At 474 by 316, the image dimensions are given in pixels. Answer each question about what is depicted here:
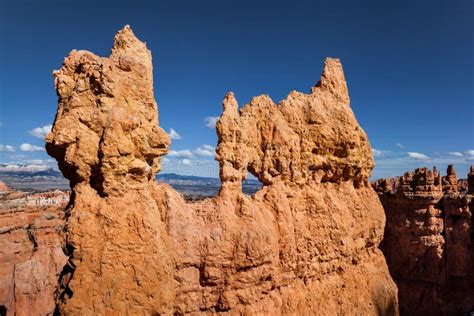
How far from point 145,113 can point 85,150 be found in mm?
1527

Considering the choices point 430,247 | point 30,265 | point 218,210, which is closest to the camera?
point 218,210

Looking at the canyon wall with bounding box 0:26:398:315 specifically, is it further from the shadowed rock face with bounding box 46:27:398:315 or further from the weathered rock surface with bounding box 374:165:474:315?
the weathered rock surface with bounding box 374:165:474:315

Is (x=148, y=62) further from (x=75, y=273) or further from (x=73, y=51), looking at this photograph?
(x=75, y=273)

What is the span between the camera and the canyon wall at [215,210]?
7957 mm

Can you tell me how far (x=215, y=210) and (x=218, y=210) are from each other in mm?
75

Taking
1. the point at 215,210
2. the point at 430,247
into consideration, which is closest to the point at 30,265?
the point at 215,210

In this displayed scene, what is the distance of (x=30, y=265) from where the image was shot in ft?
102

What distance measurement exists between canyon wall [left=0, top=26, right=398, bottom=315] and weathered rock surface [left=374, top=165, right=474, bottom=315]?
15442mm

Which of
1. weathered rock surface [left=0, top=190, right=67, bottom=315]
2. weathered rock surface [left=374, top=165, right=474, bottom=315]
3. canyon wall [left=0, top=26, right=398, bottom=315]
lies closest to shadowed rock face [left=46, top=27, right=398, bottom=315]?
canyon wall [left=0, top=26, right=398, bottom=315]

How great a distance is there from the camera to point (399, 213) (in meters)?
28.6

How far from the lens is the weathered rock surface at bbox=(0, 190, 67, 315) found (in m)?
29.8

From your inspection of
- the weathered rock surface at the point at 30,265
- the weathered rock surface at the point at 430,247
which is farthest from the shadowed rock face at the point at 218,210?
the weathered rock surface at the point at 30,265

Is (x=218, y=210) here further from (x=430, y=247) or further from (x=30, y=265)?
(x=30, y=265)

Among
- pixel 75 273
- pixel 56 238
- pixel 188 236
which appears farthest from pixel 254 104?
pixel 56 238
